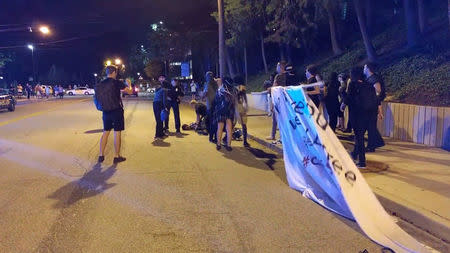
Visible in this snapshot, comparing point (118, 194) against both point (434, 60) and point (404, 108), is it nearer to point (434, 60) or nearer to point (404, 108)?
point (404, 108)

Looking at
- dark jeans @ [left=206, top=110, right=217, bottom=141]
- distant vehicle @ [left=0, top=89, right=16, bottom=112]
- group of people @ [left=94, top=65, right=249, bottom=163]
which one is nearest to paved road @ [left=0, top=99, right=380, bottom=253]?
group of people @ [left=94, top=65, right=249, bottom=163]

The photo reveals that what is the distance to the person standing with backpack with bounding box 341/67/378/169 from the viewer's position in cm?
712

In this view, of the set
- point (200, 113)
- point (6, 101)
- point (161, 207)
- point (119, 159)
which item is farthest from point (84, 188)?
point (6, 101)

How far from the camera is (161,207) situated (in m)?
5.67

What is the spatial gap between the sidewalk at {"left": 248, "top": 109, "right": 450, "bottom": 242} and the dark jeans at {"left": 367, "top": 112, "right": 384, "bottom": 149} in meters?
0.19

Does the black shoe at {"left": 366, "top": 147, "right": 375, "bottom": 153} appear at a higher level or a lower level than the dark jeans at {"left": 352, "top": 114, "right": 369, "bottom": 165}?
lower

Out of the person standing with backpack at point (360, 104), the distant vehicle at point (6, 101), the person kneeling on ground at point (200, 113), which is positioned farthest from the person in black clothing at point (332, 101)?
the distant vehicle at point (6, 101)

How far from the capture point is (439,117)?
8766 mm

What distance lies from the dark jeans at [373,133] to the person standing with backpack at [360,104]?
0.40 feet

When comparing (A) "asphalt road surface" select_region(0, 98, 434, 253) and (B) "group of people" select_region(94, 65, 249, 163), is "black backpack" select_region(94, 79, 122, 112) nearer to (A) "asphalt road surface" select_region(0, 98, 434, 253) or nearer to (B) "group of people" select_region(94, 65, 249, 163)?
(B) "group of people" select_region(94, 65, 249, 163)

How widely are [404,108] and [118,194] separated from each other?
683 centimetres

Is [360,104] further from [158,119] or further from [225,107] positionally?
[158,119]

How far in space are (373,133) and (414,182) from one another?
1.71m

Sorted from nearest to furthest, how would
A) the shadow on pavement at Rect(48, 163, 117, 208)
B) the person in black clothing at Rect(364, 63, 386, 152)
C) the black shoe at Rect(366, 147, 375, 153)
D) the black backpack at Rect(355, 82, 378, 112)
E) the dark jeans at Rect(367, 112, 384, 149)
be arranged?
the shadow on pavement at Rect(48, 163, 117, 208), the black backpack at Rect(355, 82, 378, 112), the dark jeans at Rect(367, 112, 384, 149), the person in black clothing at Rect(364, 63, 386, 152), the black shoe at Rect(366, 147, 375, 153)
